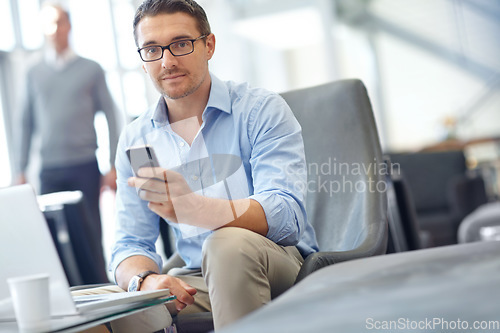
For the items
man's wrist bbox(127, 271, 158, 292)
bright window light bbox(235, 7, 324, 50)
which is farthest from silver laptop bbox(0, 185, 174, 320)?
bright window light bbox(235, 7, 324, 50)

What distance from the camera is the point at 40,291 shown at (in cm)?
93

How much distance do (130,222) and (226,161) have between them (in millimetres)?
282

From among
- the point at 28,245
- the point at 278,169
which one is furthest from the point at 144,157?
the point at 278,169

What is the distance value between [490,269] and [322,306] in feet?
0.79

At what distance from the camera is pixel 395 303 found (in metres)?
0.69

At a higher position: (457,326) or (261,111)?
(261,111)

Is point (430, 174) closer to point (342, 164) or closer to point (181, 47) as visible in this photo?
point (342, 164)

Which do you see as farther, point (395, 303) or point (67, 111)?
point (67, 111)

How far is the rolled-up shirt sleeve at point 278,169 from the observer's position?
1.30 m

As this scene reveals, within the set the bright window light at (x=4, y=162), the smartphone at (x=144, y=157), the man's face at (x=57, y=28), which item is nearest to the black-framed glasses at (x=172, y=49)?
the smartphone at (x=144, y=157)

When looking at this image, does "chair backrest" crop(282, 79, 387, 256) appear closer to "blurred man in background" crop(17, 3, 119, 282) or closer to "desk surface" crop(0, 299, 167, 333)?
"desk surface" crop(0, 299, 167, 333)

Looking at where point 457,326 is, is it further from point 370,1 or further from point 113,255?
point 370,1

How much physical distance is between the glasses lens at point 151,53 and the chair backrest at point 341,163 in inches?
18.6

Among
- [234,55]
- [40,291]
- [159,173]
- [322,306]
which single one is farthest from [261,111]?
[234,55]
